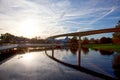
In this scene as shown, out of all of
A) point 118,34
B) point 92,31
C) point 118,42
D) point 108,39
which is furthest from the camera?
point 108,39

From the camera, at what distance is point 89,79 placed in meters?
15.3

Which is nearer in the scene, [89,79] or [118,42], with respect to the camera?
[89,79]

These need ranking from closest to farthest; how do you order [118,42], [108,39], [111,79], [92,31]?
[111,79] → [92,31] → [118,42] → [108,39]

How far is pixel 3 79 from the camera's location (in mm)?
15461

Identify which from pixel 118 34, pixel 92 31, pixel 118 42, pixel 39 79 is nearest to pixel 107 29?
pixel 92 31

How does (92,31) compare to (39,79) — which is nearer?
(39,79)

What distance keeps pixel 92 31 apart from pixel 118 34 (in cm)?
3813

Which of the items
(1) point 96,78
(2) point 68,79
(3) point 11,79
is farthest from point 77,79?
(3) point 11,79

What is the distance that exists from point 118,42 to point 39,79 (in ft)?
240

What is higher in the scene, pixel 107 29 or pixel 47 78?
pixel 107 29

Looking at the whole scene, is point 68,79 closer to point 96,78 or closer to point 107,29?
point 96,78

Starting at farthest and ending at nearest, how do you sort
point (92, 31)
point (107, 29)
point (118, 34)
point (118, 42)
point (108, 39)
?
point (108, 39) < point (118, 42) < point (118, 34) < point (92, 31) < point (107, 29)

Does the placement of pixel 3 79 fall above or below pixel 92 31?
below

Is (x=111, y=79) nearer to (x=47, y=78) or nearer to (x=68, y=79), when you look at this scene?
(x=68, y=79)
